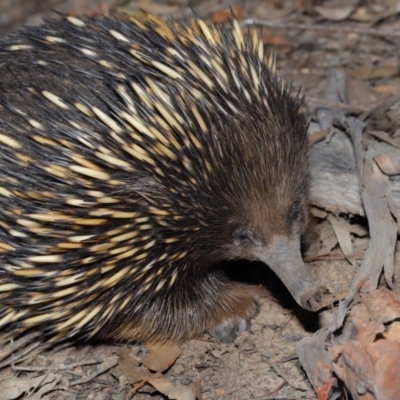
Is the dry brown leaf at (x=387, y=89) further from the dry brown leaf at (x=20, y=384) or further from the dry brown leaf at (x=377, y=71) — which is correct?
the dry brown leaf at (x=20, y=384)

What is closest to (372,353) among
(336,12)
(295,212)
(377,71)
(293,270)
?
(293,270)

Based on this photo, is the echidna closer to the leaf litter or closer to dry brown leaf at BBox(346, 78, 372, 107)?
the leaf litter

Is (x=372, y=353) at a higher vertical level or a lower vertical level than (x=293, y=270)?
lower

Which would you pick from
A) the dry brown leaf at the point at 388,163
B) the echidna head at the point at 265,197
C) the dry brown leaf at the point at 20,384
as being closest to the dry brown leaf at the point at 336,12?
the dry brown leaf at the point at 388,163

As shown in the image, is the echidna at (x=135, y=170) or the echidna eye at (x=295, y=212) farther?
the echidna eye at (x=295, y=212)

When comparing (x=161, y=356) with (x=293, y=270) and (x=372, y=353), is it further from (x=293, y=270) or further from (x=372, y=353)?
(x=372, y=353)

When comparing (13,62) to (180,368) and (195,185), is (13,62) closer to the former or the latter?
(195,185)

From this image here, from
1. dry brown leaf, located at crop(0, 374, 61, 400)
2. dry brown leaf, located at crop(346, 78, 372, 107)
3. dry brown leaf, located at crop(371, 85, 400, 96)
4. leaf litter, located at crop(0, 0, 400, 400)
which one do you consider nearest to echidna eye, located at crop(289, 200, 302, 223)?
leaf litter, located at crop(0, 0, 400, 400)
